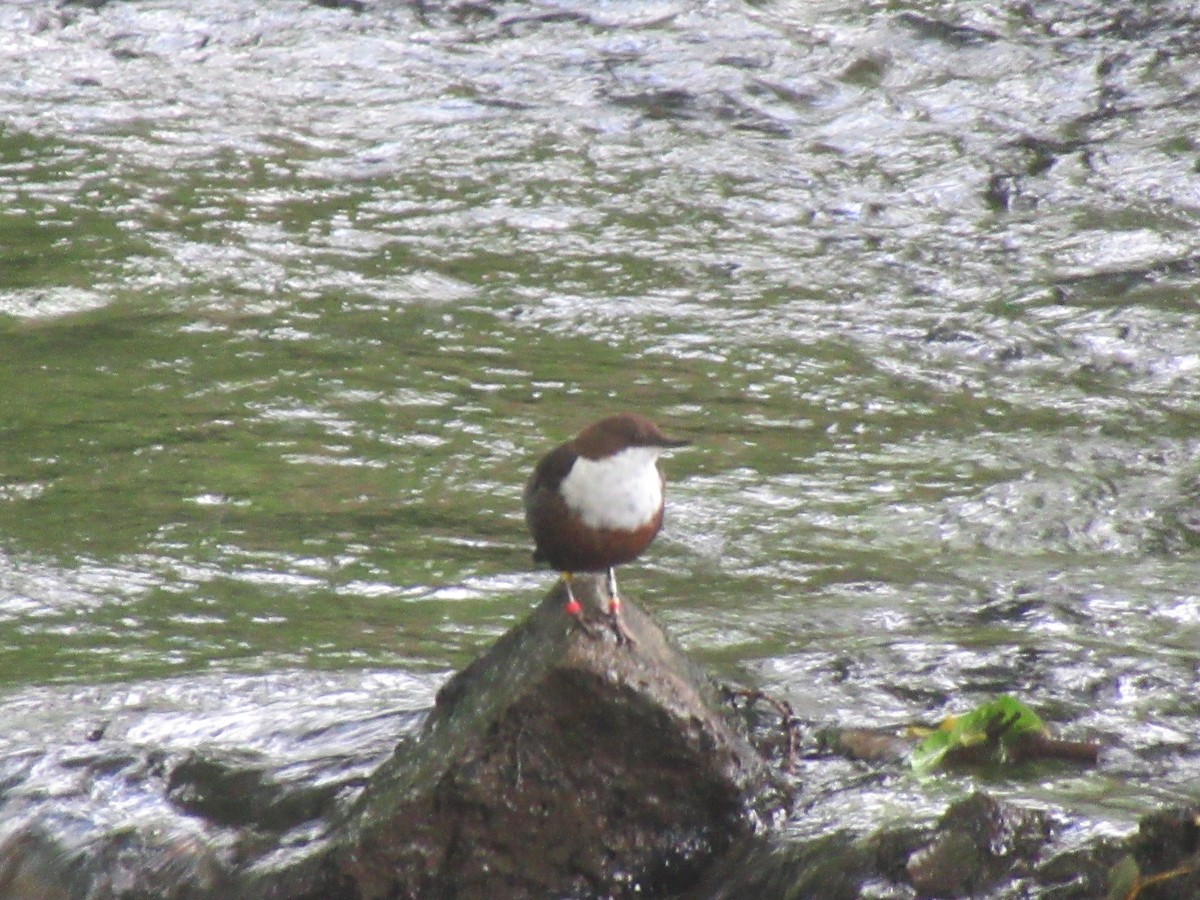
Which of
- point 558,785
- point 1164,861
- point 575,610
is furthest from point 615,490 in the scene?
point 1164,861

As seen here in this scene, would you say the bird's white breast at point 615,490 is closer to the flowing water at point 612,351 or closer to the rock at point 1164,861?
the flowing water at point 612,351

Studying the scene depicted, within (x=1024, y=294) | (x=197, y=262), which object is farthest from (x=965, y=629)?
(x=197, y=262)

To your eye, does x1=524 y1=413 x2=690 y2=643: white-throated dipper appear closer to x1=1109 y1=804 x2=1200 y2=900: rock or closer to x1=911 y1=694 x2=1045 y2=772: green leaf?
x1=911 y1=694 x2=1045 y2=772: green leaf

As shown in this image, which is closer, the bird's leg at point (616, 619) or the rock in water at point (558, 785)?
the rock in water at point (558, 785)

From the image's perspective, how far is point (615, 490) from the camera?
4.12 m

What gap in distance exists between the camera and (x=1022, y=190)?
10867 mm

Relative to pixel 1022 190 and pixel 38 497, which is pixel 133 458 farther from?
pixel 1022 190

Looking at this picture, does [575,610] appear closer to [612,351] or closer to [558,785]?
[558,785]

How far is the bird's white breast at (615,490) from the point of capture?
4105 mm

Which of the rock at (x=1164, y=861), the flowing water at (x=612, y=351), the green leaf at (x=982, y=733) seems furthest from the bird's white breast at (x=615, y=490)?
the rock at (x=1164, y=861)

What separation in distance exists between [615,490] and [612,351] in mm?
4700

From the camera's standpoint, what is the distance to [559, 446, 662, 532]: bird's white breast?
13.5 feet

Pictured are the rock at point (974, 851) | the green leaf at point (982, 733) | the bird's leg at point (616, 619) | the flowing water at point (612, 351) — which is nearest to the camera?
the rock at point (974, 851)

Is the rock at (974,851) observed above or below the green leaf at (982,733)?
above
